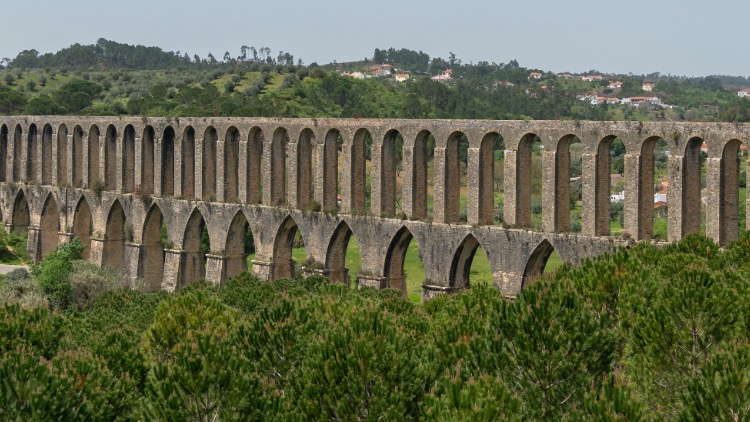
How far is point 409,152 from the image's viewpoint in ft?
139

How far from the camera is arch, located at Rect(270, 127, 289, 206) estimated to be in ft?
157

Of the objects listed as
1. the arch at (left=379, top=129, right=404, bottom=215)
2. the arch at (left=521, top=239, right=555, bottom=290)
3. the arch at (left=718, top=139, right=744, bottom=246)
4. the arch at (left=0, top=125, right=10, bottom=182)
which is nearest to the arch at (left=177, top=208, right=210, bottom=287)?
the arch at (left=379, top=129, right=404, bottom=215)

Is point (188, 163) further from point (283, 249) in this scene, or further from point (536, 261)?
point (536, 261)

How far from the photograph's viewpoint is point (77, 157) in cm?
6059

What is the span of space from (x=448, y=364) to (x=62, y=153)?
1750 inches

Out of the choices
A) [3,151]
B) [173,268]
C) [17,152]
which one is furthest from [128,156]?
[3,151]

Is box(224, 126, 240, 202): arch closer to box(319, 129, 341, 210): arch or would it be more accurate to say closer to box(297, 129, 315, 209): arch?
box(297, 129, 315, 209): arch

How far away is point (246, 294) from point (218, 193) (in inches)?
686

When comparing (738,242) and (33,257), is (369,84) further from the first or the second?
(738,242)

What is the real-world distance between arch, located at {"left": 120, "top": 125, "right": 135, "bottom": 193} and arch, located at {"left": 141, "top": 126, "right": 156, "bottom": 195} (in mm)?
1247

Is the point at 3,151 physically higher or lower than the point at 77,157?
higher

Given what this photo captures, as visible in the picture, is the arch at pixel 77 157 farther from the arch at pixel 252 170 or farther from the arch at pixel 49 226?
the arch at pixel 252 170

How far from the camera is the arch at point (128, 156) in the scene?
5631 cm

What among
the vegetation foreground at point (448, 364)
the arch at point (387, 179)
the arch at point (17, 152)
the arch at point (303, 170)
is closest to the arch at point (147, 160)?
the arch at point (303, 170)
